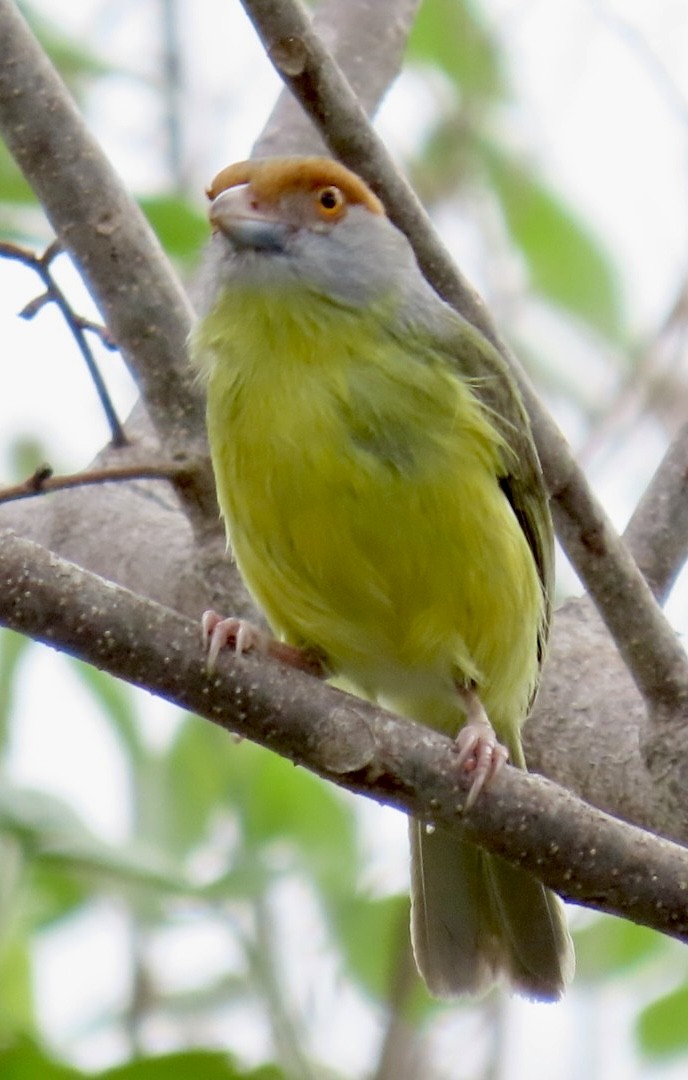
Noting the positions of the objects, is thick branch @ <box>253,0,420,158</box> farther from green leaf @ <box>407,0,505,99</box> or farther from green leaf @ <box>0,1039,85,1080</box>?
green leaf @ <box>0,1039,85,1080</box>

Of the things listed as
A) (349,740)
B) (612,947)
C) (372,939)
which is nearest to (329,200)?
(349,740)

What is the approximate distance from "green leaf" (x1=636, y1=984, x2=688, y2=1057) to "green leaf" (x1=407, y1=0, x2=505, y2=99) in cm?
245

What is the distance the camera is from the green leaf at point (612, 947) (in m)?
3.35

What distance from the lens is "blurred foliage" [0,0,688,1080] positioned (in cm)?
270

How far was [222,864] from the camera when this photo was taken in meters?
3.21

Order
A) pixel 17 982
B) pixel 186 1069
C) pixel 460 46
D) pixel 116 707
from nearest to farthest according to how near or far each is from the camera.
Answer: pixel 186 1069, pixel 17 982, pixel 116 707, pixel 460 46

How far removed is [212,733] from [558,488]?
1227 mm

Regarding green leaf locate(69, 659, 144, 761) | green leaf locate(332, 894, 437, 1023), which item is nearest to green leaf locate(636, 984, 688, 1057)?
green leaf locate(332, 894, 437, 1023)

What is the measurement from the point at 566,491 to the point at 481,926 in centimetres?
101

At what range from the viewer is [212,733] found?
146 inches

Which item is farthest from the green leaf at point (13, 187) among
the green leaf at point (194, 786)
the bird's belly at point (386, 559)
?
the green leaf at point (194, 786)

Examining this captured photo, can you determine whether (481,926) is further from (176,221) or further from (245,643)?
(176,221)

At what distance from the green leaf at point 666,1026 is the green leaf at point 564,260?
173 cm

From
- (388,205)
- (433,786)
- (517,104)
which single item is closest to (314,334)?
(388,205)
